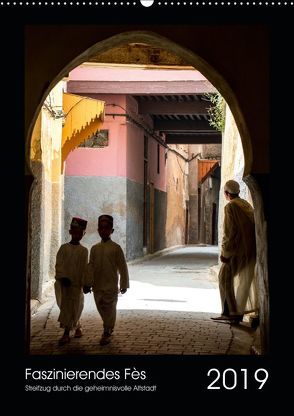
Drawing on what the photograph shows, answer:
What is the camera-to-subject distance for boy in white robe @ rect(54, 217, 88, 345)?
6.18m

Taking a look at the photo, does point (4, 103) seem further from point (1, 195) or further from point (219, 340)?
point (219, 340)

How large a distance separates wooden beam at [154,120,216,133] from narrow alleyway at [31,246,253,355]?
9.46m

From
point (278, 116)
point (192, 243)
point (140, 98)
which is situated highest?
point (140, 98)

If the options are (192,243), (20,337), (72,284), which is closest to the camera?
(20,337)

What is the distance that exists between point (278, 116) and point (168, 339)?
9.68 feet

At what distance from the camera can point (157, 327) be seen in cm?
701

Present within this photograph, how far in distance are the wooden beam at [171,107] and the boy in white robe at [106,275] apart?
11.7 meters

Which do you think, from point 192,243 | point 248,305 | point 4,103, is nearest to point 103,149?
point 248,305

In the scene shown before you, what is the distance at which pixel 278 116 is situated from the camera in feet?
13.6

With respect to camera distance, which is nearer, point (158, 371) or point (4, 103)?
point (158, 371)

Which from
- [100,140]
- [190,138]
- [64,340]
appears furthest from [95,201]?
[64,340]

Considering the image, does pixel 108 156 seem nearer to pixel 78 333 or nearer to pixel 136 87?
pixel 136 87

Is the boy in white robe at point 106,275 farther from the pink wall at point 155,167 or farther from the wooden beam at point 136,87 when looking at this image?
the pink wall at point 155,167

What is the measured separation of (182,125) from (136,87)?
498 cm
